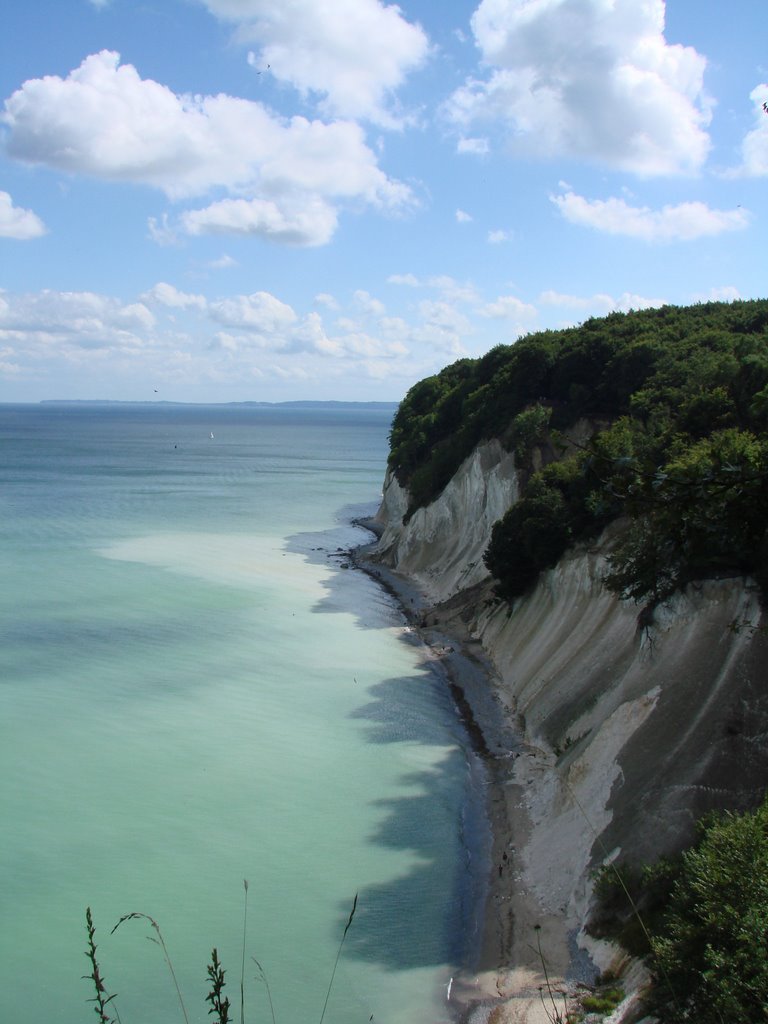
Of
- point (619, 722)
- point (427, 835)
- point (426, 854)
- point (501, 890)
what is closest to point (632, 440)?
point (619, 722)

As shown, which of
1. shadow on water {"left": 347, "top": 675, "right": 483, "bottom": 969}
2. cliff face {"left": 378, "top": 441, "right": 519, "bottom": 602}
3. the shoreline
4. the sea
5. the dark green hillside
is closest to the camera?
the dark green hillside

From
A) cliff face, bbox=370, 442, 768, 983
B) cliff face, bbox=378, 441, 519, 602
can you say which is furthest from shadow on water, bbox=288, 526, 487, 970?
cliff face, bbox=378, 441, 519, 602

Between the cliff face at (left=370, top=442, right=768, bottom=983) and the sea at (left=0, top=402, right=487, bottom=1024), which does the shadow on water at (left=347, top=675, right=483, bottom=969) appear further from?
the cliff face at (left=370, top=442, right=768, bottom=983)

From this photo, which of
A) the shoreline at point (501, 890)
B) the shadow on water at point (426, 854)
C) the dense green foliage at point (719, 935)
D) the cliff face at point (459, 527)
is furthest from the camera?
the cliff face at point (459, 527)

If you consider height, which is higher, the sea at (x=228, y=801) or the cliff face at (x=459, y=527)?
the cliff face at (x=459, y=527)

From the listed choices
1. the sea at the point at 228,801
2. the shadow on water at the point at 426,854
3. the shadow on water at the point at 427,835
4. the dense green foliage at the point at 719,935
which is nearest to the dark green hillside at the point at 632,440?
the dense green foliage at the point at 719,935

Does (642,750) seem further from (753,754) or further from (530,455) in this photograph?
(530,455)

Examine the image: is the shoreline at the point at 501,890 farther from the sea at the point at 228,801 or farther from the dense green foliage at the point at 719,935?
the dense green foliage at the point at 719,935

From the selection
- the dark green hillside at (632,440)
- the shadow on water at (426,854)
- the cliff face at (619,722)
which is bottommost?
the shadow on water at (426,854)
